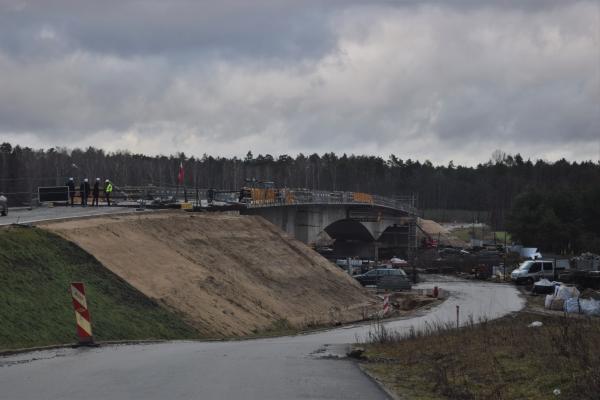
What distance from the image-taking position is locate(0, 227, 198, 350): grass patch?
790 inches

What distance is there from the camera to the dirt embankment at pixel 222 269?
104 ft

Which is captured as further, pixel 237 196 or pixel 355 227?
pixel 355 227

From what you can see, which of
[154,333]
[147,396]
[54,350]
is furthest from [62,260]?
[147,396]

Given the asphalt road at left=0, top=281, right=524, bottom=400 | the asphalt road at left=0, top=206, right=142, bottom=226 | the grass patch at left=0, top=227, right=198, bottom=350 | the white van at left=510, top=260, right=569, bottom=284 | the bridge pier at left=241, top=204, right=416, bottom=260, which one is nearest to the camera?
the asphalt road at left=0, top=281, right=524, bottom=400

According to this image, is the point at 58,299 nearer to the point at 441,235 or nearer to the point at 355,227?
the point at 355,227

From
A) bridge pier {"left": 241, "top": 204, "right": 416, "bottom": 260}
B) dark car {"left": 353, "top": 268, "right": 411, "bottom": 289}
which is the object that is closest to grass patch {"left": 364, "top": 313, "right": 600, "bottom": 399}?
dark car {"left": 353, "top": 268, "right": 411, "bottom": 289}

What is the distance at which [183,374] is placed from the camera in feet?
44.9

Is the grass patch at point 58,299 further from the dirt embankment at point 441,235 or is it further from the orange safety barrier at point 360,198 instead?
the dirt embankment at point 441,235

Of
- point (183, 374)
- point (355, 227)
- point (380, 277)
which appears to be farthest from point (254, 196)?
point (183, 374)

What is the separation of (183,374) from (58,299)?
1091cm

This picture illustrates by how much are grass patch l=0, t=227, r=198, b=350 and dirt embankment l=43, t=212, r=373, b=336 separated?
146 centimetres

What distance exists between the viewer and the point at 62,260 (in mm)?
28281

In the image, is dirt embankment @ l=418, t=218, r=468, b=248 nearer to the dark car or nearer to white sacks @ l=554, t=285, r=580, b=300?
the dark car

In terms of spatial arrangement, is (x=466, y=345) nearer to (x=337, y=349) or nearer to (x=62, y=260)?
(x=337, y=349)
